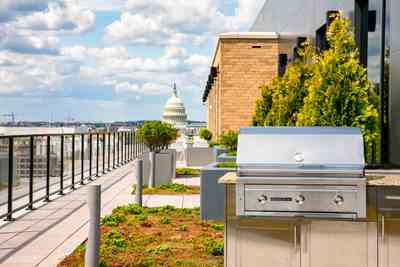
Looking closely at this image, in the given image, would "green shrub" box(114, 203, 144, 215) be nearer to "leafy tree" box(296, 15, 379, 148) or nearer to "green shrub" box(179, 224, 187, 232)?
"green shrub" box(179, 224, 187, 232)

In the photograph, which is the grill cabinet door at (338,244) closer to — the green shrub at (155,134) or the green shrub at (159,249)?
the green shrub at (159,249)

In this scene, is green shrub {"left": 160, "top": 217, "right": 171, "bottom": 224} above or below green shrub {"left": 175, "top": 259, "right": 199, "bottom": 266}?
above

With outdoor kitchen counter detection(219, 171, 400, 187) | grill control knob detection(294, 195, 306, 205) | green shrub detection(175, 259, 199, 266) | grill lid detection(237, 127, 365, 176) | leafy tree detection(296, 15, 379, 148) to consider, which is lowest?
green shrub detection(175, 259, 199, 266)

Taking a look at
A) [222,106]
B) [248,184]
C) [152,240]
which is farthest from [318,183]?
[222,106]

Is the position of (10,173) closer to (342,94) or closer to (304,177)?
(342,94)

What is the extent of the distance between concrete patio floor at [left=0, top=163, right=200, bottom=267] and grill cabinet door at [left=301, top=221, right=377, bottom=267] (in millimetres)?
3629

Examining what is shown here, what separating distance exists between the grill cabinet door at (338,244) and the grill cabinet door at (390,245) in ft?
0.19

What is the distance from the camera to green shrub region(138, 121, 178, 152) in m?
22.1

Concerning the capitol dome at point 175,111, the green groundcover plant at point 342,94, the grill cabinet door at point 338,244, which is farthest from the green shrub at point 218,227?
the capitol dome at point 175,111

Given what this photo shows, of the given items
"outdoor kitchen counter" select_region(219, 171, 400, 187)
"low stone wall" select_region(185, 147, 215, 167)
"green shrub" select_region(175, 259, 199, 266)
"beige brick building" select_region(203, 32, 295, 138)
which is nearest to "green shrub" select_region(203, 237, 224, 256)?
"green shrub" select_region(175, 259, 199, 266)

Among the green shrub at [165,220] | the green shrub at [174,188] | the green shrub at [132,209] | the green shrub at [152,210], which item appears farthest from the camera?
the green shrub at [174,188]

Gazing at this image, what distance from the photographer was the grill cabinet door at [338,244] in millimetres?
5824

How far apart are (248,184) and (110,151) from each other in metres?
23.7

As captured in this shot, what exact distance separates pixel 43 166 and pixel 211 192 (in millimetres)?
5284
